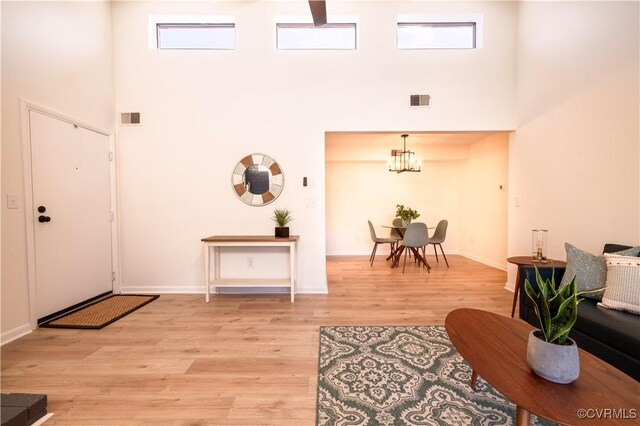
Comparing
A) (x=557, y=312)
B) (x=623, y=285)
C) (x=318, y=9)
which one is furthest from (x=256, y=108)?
(x=623, y=285)

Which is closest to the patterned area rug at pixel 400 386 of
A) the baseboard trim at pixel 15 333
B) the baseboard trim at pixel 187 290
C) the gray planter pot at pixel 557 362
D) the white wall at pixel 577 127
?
the gray planter pot at pixel 557 362

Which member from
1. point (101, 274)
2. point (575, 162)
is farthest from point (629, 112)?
point (101, 274)

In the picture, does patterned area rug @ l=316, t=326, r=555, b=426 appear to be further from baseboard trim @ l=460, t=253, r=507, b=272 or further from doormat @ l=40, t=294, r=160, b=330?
baseboard trim @ l=460, t=253, r=507, b=272

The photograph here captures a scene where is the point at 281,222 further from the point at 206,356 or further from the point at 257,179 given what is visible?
the point at 206,356

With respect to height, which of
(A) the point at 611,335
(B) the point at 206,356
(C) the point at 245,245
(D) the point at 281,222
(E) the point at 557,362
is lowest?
(B) the point at 206,356

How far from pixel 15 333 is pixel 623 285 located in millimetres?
4744

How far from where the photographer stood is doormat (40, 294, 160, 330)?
260cm

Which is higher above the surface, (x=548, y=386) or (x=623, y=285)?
(x=623, y=285)

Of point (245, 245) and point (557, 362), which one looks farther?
point (245, 245)

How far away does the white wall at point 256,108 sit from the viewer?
3508 mm

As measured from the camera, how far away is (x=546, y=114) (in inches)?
120

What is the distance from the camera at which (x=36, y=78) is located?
261 cm

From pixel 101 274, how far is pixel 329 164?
463cm

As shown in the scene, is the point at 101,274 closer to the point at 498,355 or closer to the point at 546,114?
the point at 498,355
